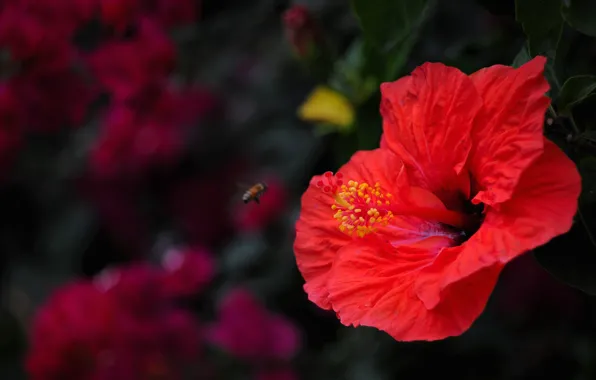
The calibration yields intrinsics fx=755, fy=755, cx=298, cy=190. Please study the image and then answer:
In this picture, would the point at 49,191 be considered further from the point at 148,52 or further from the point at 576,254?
the point at 576,254

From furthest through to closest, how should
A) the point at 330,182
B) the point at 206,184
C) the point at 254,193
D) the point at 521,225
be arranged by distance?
the point at 206,184, the point at 254,193, the point at 330,182, the point at 521,225

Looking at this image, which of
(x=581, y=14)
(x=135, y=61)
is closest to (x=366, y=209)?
(x=581, y=14)

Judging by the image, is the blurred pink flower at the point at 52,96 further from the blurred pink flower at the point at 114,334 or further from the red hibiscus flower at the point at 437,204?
the red hibiscus flower at the point at 437,204

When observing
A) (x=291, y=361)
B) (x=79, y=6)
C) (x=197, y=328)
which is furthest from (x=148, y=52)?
(x=291, y=361)

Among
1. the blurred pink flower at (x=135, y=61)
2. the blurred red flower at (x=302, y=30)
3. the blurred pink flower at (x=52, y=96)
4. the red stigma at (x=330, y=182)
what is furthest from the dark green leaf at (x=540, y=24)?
the blurred pink flower at (x=52, y=96)

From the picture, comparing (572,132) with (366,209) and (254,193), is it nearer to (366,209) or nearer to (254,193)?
(366,209)

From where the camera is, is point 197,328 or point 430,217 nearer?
point 430,217

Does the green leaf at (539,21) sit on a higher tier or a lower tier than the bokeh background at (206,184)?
higher
